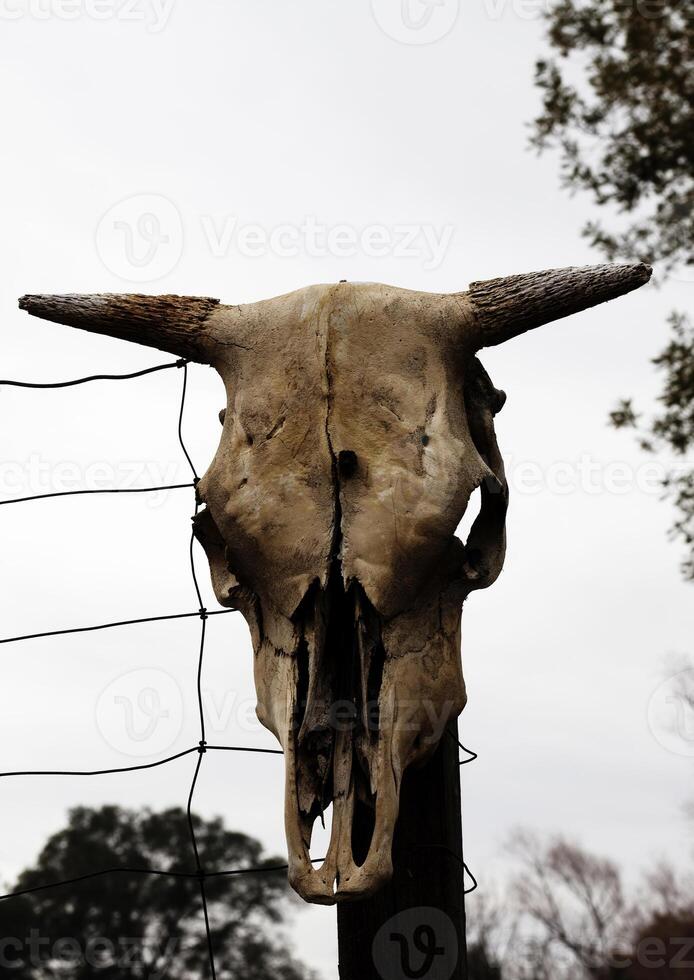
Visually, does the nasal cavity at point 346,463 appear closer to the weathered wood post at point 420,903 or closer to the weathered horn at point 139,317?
the weathered horn at point 139,317

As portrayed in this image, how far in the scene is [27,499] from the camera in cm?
448

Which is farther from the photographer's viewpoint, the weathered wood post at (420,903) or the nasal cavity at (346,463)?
the weathered wood post at (420,903)

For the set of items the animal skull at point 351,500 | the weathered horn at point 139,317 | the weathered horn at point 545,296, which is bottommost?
the animal skull at point 351,500

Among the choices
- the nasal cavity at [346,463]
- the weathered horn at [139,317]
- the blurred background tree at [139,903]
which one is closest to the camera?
the nasal cavity at [346,463]

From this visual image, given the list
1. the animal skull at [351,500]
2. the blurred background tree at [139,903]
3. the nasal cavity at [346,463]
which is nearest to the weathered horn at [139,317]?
the animal skull at [351,500]

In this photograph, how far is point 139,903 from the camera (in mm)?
15273

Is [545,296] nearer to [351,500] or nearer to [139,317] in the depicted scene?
[351,500]

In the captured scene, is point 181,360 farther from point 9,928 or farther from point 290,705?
point 9,928

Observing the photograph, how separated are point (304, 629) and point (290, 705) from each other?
0.71 ft

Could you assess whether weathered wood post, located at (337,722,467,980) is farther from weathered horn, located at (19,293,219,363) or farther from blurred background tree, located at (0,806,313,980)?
blurred background tree, located at (0,806,313,980)

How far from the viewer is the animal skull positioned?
322 cm

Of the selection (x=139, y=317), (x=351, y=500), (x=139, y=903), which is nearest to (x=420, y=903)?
(x=351, y=500)

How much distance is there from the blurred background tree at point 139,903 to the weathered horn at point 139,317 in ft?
37.6

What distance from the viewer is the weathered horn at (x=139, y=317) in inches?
154
